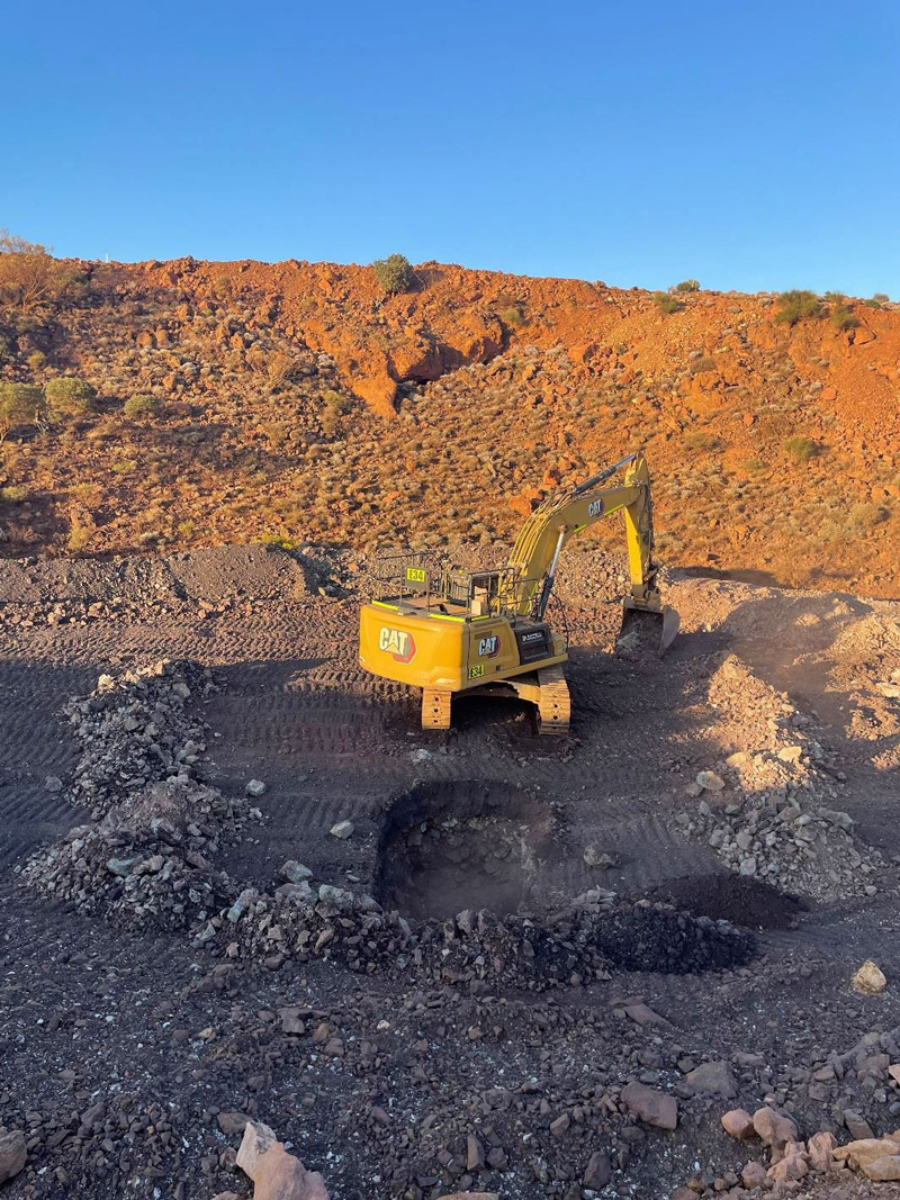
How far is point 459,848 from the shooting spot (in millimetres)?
8547

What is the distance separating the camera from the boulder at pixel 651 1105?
3.76m

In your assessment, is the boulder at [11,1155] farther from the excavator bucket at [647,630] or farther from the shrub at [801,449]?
the shrub at [801,449]

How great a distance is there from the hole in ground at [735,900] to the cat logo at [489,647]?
11.0 ft

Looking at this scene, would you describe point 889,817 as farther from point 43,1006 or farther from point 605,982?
point 43,1006

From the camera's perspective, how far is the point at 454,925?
6.03m

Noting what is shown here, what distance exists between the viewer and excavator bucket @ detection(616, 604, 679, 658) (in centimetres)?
1295

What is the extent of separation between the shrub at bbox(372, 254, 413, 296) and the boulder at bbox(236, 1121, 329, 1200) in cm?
Answer: 3818

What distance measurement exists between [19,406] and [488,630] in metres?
21.2

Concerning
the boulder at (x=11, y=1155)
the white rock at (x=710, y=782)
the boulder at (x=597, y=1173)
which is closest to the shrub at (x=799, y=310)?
the white rock at (x=710, y=782)

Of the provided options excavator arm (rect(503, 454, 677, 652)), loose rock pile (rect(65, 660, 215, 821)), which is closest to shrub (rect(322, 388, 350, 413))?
excavator arm (rect(503, 454, 677, 652))

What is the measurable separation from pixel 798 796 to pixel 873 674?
15.4 ft

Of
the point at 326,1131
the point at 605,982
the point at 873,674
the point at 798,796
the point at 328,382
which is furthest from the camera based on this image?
the point at 328,382

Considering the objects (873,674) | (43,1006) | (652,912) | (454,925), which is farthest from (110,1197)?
(873,674)

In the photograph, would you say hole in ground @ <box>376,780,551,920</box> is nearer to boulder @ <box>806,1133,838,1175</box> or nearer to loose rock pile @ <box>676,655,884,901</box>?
loose rock pile @ <box>676,655,884,901</box>
